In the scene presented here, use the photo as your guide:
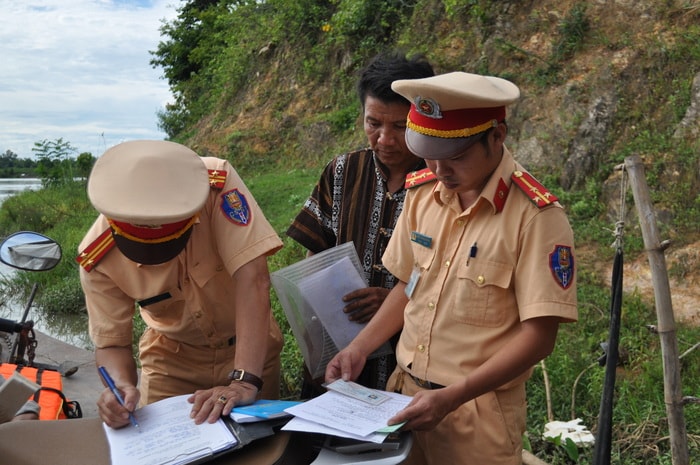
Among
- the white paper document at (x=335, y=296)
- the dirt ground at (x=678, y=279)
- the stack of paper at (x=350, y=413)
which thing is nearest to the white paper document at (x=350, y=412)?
the stack of paper at (x=350, y=413)

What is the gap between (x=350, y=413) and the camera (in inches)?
61.4

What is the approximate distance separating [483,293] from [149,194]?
82 centimetres

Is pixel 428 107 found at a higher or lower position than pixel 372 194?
higher

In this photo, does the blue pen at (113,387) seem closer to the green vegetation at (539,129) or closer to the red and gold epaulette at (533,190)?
the red and gold epaulette at (533,190)

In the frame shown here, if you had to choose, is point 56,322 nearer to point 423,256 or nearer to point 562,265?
point 423,256

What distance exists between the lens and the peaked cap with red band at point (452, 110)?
160 centimetres

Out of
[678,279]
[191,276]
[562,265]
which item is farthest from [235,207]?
[678,279]

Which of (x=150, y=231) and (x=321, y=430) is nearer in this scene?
(x=321, y=430)

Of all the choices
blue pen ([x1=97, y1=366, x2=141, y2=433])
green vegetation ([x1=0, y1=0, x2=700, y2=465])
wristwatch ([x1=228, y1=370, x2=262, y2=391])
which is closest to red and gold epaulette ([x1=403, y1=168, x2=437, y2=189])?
wristwatch ([x1=228, y1=370, x2=262, y2=391])

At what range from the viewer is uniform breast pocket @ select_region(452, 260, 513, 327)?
1.67 meters

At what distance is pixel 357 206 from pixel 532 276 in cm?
90

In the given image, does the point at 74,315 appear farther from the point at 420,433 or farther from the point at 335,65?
the point at 420,433

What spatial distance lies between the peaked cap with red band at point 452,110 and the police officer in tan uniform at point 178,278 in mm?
562

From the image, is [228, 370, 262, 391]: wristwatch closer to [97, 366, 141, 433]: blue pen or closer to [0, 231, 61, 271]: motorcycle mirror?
[97, 366, 141, 433]: blue pen
